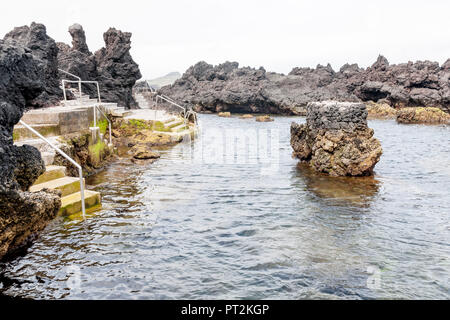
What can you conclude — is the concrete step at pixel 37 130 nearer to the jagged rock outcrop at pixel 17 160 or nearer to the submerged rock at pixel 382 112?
the jagged rock outcrop at pixel 17 160

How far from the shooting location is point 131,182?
11.5 meters

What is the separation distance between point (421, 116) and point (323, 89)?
21735mm

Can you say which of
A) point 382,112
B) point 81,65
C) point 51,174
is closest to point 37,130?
point 51,174

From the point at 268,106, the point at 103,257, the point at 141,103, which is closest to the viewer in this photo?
the point at 103,257

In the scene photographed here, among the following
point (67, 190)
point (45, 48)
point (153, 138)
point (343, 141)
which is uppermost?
point (45, 48)

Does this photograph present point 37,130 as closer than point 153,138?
Yes

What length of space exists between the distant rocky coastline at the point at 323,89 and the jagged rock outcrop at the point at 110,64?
20402 millimetres

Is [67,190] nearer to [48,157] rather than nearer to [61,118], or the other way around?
[48,157]

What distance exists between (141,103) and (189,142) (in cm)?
1361

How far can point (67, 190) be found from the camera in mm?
8289

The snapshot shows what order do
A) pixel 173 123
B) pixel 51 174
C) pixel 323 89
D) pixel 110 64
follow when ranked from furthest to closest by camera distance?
pixel 323 89 → pixel 110 64 → pixel 173 123 → pixel 51 174

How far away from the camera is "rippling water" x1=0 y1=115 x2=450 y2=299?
18.4 ft

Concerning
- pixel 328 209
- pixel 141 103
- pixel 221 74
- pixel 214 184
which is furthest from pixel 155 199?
pixel 221 74
